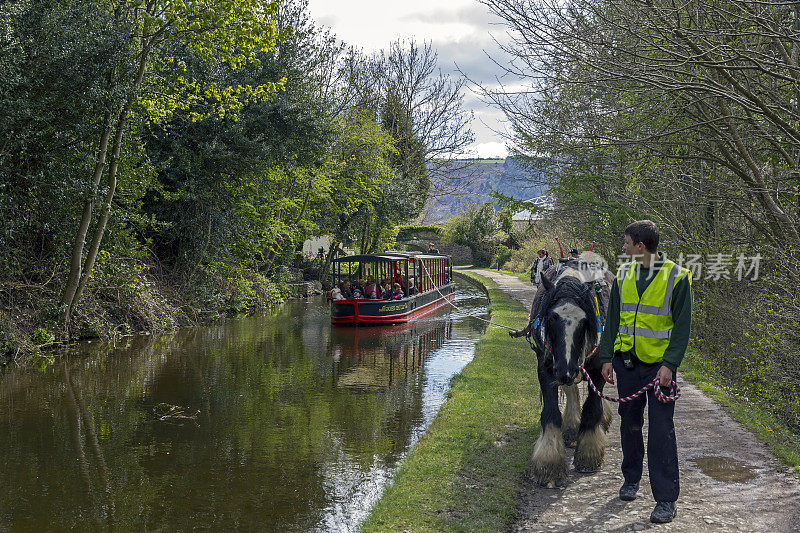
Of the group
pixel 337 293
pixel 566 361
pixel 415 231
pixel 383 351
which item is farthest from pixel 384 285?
pixel 415 231

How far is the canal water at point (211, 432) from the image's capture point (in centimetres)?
594

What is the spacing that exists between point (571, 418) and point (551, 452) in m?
1.28

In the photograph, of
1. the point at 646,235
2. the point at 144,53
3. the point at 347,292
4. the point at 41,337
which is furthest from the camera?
the point at 347,292

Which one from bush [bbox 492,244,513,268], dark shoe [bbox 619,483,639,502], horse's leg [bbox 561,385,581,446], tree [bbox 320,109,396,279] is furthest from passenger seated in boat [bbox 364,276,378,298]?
bush [bbox 492,244,513,268]

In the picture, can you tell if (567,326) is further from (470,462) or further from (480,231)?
(480,231)

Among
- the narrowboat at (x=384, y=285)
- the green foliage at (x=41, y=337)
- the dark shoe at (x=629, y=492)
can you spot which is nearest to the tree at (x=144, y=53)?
the green foliage at (x=41, y=337)

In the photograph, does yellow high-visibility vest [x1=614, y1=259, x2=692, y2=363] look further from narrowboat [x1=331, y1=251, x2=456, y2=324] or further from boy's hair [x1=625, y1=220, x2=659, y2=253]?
narrowboat [x1=331, y1=251, x2=456, y2=324]

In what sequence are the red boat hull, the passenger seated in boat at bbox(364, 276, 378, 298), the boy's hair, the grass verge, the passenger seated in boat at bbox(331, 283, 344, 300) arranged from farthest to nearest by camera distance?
1. the passenger seated in boat at bbox(364, 276, 378, 298)
2. the passenger seated in boat at bbox(331, 283, 344, 300)
3. the red boat hull
4. the grass verge
5. the boy's hair

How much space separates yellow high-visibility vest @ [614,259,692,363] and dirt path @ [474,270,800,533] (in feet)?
4.08

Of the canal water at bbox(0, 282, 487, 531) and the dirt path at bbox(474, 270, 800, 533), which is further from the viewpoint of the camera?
the canal water at bbox(0, 282, 487, 531)

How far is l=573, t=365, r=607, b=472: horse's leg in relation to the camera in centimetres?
591

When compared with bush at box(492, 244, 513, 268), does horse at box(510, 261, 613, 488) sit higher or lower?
lower

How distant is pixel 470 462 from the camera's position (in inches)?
251

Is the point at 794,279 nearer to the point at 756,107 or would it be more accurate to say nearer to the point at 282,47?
the point at 756,107
